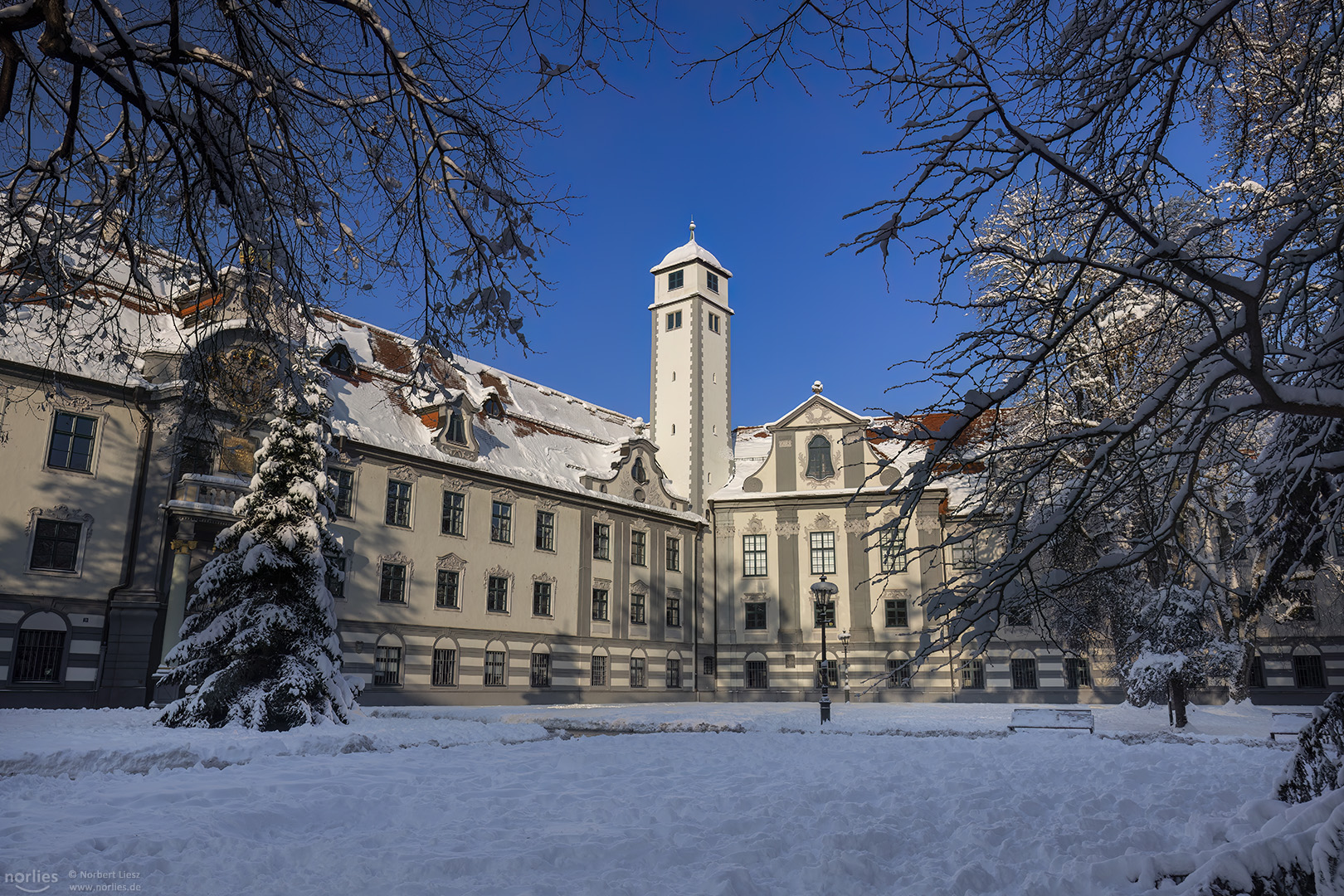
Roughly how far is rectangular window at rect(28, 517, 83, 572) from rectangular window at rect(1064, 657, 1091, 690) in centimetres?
3639

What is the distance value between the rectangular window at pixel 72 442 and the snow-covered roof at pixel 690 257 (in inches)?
1136

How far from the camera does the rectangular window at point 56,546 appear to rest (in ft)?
75.0

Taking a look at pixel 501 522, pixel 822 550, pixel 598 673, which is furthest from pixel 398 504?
pixel 822 550

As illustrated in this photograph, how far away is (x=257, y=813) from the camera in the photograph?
7.41 meters

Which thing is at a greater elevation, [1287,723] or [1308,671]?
[1308,671]

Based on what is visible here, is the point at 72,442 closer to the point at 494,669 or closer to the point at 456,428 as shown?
the point at 456,428

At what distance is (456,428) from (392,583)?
620 cm

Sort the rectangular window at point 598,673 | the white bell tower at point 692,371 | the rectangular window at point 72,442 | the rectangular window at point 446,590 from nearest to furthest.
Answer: the rectangular window at point 72,442 < the rectangular window at point 446,590 < the rectangular window at point 598,673 < the white bell tower at point 692,371

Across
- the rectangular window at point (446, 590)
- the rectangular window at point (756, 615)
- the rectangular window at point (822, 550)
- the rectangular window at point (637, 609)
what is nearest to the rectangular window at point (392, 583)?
the rectangular window at point (446, 590)

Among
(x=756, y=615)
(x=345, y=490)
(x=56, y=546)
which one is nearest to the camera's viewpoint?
(x=56, y=546)

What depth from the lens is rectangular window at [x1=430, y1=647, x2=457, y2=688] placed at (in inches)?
1209

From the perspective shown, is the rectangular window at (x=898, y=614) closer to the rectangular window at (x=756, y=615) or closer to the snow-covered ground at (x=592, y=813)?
the rectangular window at (x=756, y=615)

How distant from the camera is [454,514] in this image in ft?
106

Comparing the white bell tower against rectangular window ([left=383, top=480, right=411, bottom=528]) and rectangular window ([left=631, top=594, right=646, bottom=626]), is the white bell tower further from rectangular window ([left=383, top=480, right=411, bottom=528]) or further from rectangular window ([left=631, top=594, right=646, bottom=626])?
rectangular window ([left=383, top=480, right=411, bottom=528])
